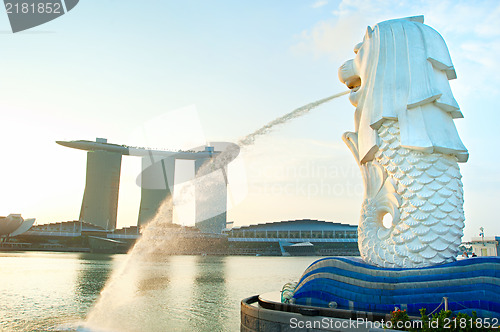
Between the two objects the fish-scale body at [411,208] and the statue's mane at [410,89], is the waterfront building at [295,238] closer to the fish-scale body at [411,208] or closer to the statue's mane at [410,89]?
the fish-scale body at [411,208]

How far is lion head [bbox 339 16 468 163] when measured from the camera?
10008 millimetres

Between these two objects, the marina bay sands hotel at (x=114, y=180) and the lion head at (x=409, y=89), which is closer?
the lion head at (x=409, y=89)

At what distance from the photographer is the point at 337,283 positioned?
972cm

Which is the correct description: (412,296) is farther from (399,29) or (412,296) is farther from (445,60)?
(399,29)

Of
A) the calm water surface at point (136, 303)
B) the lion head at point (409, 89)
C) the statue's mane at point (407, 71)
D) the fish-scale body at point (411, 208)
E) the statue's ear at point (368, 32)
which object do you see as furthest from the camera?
the calm water surface at point (136, 303)

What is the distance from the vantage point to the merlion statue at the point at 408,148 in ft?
31.3

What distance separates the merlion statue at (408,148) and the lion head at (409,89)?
2 centimetres

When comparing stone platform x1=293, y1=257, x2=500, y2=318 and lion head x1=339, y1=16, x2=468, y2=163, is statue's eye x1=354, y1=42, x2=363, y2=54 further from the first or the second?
stone platform x1=293, y1=257, x2=500, y2=318

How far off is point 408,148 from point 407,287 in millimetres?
3178

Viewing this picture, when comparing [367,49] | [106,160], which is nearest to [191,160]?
[106,160]

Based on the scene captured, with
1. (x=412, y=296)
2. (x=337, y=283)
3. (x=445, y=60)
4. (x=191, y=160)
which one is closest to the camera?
(x=412, y=296)

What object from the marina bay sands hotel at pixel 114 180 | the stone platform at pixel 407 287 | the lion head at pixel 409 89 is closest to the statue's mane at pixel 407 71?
the lion head at pixel 409 89

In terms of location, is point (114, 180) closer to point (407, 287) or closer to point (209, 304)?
point (209, 304)

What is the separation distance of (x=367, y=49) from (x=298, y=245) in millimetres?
70975
